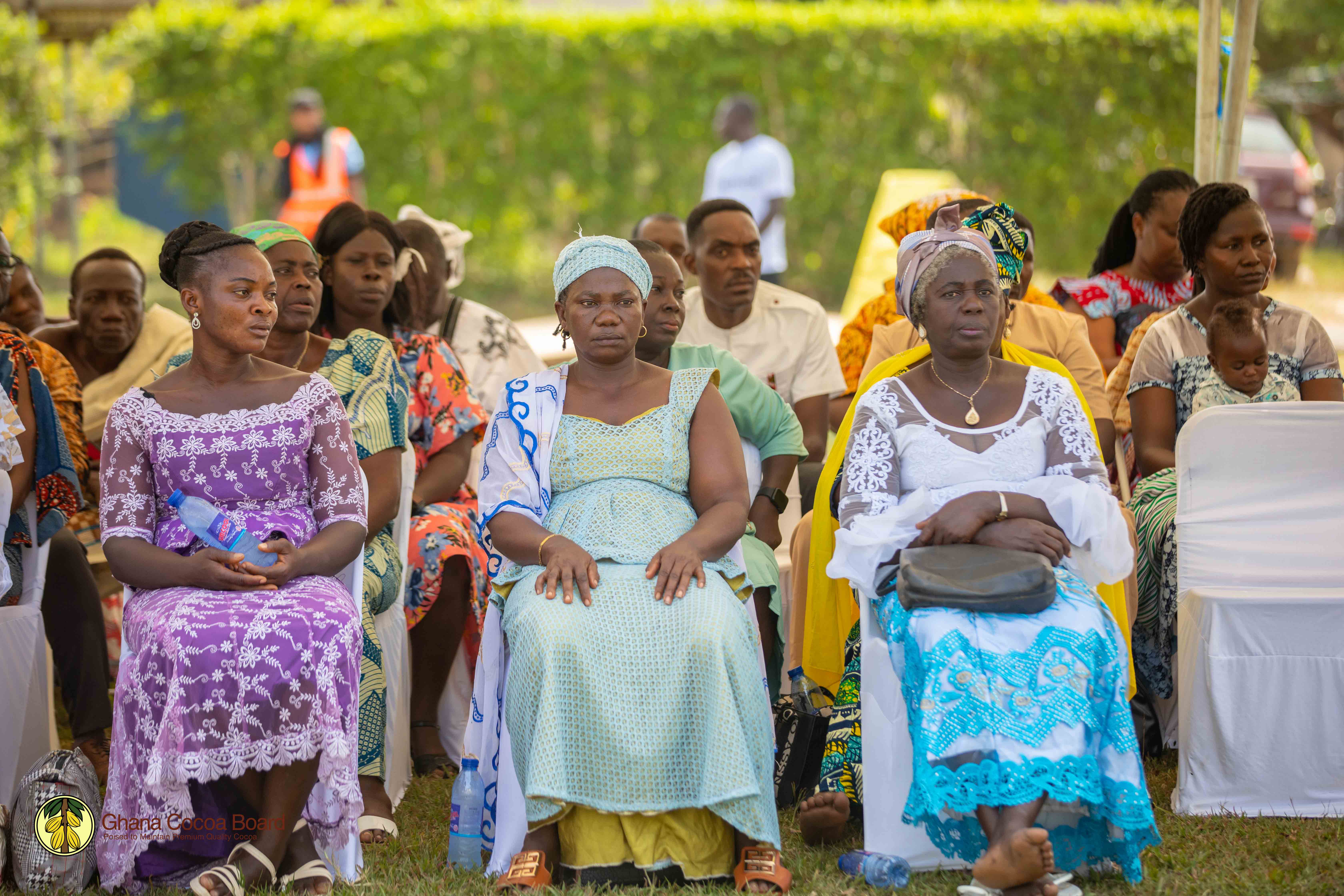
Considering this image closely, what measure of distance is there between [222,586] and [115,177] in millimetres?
13384

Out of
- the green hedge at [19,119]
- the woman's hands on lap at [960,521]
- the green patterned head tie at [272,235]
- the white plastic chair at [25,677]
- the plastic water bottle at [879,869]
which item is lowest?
the plastic water bottle at [879,869]

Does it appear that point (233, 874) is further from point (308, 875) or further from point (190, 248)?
point (190, 248)

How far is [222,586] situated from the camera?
148 inches

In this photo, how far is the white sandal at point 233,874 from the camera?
11.5 feet

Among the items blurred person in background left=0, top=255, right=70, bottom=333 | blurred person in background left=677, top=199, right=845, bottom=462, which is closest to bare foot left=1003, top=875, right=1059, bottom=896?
blurred person in background left=677, top=199, right=845, bottom=462

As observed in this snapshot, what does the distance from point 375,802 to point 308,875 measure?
654mm

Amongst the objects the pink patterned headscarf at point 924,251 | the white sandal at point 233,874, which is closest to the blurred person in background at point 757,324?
the pink patterned headscarf at point 924,251

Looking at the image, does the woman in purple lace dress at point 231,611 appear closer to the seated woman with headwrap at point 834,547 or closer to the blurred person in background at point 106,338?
the seated woman with headwrap at point 834,547

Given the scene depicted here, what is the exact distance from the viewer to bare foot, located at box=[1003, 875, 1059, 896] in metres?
3.38

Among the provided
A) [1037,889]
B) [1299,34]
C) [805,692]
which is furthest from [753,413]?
[1299,34]

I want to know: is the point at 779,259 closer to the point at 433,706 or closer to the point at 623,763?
the point at 433,706

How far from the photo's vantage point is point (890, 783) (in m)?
3.79

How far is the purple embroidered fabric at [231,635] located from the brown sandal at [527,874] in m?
0.47

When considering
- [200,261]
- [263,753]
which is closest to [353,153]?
[200,261]
